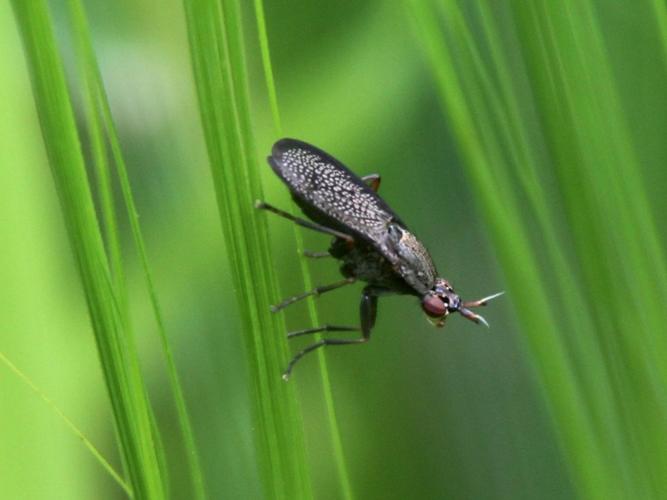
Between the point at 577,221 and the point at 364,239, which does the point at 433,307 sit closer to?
the point at 364,239

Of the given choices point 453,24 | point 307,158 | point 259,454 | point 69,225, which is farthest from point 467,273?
point 69,225

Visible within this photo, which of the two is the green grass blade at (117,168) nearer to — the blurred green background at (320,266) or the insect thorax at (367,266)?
the blurred green background at (320,266)

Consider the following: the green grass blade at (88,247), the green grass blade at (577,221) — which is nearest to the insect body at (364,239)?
the green grass blade at (577,221)

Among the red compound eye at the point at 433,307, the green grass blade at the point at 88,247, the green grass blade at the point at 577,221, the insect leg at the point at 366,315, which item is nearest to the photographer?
the green grass blade at the point at 88,247

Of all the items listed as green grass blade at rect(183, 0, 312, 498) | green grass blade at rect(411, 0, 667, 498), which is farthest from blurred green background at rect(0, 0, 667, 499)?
green grass blade at rect(183, 0, 312, 498)

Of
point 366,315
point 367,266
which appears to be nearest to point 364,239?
point 367,266

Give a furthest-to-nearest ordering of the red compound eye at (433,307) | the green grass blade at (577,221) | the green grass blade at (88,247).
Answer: the red compound eye at (433,307) < the green grass blade at (577,221) < the green grass blade at (88,247)
